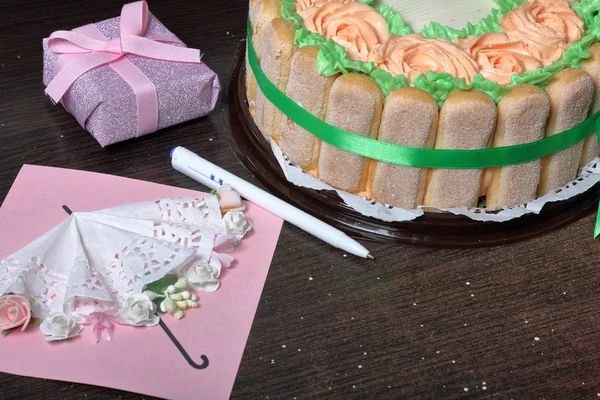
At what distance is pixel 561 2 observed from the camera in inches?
41.3

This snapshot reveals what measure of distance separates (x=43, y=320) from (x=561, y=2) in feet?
2.23

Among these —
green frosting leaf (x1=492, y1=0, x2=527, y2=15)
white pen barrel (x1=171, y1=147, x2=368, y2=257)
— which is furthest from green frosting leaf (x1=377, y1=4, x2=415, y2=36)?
white pen barrel (x1=171, y1=147, x2=368, y2=257)

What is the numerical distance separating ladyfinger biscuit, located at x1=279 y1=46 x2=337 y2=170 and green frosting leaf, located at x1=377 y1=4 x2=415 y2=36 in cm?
11

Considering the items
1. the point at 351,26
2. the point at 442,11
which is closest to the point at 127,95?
the point at 351,26

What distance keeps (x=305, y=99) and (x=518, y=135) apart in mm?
231

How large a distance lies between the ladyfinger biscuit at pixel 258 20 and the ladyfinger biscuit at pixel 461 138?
9.7 inches

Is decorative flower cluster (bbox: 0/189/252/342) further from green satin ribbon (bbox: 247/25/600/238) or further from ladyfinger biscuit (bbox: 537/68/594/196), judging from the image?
ladyfinger biscuit (bbox: 537/68/594/196)

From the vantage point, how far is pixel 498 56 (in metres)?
0.98

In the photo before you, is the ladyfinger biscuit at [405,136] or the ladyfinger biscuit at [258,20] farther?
the ladyfinger biscuit at [258,20]

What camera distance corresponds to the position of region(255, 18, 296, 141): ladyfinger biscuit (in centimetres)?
99

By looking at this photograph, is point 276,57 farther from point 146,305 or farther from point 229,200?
point 146,305

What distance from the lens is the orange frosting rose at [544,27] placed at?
0.99 m

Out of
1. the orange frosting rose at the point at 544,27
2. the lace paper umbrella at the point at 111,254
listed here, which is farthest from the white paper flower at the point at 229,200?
the orange frosting rose at the point at 544,27

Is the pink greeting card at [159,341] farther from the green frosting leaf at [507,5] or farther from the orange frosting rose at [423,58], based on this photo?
the green frosting leaf at [507,5]
